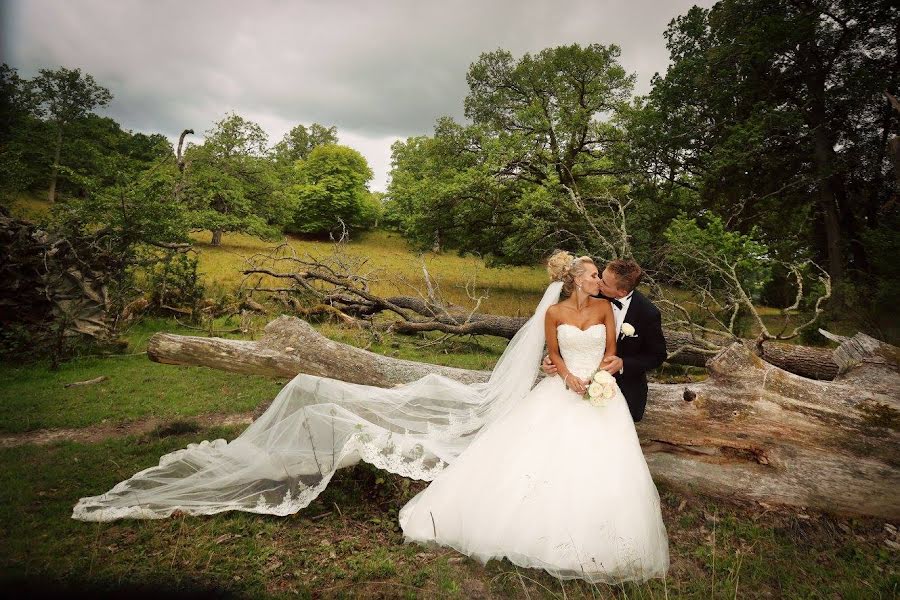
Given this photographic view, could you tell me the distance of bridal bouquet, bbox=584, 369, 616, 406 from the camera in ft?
12.5

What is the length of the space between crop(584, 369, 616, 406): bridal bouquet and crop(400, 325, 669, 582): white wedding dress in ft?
0.50

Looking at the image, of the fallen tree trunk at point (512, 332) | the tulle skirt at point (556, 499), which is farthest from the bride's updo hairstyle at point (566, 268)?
the fallen tree trunk at point (512, 332)

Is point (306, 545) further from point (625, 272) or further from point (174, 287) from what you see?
point (174, 287)

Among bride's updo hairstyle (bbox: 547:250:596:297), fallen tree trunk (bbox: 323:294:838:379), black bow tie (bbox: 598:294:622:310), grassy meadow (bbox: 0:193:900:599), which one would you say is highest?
bride's updo hairstyle (bbox: 547:250:596:297)

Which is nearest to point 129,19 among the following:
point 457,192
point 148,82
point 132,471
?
point 148,82

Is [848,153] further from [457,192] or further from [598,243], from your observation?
[457,192]

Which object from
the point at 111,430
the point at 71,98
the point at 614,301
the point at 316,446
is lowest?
the point at 111,430

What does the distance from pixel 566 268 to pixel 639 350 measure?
113 cm

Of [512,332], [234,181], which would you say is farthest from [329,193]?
[512,332]

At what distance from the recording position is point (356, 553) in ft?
11.9

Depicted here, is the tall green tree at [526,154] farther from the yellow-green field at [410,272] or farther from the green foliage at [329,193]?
the green foliage at [329,193]

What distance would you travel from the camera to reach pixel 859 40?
→ 1319cm

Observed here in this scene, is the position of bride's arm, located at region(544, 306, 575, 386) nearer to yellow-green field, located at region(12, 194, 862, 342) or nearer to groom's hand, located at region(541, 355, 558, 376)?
groom's hand, located at region(541, 355, 558, 376)

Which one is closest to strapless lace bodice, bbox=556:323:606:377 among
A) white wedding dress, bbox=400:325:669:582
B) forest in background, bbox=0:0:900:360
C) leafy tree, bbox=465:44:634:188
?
white wedding dress, bbox=400:325:669:582
